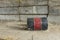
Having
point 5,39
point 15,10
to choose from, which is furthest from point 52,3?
point 5,39

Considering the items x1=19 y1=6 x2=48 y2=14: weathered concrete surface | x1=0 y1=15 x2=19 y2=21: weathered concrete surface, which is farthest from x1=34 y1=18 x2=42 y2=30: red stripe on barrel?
x1=0 y1=15 x2=19 y2=21: weathered concrete surface

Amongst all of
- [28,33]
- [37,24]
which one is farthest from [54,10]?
[28,33]

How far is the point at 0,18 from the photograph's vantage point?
2.16m

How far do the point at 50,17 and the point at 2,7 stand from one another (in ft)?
2.30

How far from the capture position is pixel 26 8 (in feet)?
6.86

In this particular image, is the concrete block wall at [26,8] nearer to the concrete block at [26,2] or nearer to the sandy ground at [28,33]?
the concrete block at [26,2]

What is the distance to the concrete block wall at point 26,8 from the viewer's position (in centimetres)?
205

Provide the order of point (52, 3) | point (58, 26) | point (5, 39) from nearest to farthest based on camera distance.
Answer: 1. point (5, 39)
2. point (58, 26)
3. point (52, 3)

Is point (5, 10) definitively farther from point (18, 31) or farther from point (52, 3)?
point (52, 3)

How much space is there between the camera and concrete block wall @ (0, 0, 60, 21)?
2.05m

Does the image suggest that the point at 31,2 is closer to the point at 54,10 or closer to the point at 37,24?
the point at 54,10

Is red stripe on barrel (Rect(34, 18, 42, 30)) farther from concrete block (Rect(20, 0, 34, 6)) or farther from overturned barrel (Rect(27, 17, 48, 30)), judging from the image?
concrete block (Rect(20, 0, 34, 6))

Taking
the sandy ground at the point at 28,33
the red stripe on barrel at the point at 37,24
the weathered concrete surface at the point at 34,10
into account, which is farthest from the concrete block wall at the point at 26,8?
the red stripe on barrel at the point at 37,24

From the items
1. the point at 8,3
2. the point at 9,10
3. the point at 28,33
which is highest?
the point at 8,3
